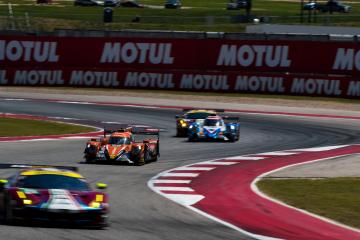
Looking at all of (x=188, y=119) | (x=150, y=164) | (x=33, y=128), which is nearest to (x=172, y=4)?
(x=33, y=128)

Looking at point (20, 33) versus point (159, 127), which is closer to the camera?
point (159, 127)

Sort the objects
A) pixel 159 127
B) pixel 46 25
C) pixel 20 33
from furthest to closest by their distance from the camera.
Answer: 1. pixel 46 25
2. pixel 20 33
3. pixel 159 127

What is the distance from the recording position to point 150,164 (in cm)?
2859

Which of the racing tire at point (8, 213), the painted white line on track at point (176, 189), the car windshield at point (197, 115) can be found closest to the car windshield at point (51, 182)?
the racing tire at point (8, 213)

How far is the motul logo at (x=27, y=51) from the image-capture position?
5625cm

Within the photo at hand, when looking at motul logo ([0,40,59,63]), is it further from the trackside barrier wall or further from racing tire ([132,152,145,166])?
racing tire ([132,152,145,166])

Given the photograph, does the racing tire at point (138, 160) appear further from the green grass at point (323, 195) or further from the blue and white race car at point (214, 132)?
the blue and white race car at point (214, 132)

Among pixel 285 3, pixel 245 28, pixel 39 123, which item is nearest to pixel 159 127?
pixel 39 123

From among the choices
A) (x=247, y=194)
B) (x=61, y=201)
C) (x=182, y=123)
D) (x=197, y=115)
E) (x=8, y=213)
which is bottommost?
(x=182, y=123)

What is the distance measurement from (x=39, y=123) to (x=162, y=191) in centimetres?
2017

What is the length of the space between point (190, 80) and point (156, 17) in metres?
33.2

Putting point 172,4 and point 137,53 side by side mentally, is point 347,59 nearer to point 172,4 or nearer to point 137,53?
point 137,53

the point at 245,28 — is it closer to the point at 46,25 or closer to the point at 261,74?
the point at 46,25

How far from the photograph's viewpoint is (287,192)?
22.9 m
